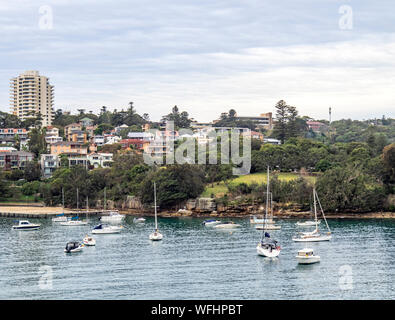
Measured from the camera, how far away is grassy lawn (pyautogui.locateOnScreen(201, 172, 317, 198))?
7319 cm

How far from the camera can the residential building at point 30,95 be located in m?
169

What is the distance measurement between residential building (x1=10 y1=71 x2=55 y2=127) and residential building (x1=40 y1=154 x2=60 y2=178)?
72.0m

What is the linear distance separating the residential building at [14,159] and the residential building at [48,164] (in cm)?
495

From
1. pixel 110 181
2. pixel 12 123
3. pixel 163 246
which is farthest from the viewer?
pixel 12 123

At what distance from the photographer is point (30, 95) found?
168250 mm

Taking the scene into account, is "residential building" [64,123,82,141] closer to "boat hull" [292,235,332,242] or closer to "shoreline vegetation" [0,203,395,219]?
"shoreline vegetation" [0,203,395,219]

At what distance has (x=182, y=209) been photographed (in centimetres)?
7262

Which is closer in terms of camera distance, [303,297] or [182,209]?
[303,297]

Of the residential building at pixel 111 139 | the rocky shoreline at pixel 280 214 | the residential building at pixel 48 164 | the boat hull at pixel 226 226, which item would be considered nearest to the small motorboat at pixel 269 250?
the boat hull at pixel 226 226

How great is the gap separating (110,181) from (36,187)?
40.8 ft

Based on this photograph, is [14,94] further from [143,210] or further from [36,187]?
[143,210]

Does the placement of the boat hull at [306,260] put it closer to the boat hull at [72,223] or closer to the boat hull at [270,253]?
the boat hull at [270,253]

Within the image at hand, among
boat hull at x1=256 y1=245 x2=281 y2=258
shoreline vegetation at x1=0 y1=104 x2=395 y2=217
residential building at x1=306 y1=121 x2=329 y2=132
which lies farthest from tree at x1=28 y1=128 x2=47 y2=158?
boat hull at x1=256 y1=245 x2=281 y2=258

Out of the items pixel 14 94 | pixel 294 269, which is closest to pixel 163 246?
pixel 294 269
